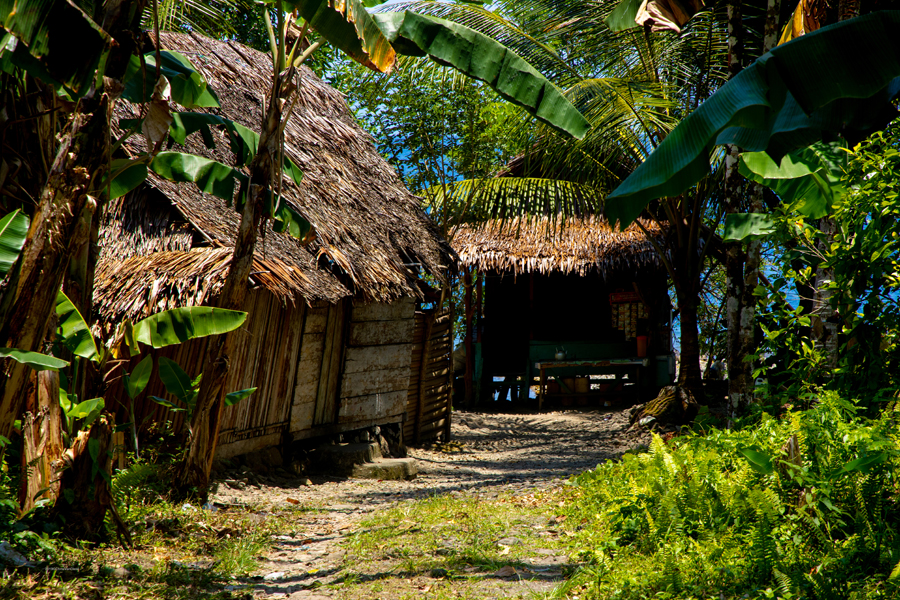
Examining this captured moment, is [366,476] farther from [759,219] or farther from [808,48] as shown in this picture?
[808,48]

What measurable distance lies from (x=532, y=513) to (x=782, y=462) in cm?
208

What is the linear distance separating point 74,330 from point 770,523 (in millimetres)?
3585

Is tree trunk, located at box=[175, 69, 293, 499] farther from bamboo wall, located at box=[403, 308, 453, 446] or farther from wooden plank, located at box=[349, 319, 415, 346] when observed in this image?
bamboo wall, located at box=[403, 308, 453, 446]

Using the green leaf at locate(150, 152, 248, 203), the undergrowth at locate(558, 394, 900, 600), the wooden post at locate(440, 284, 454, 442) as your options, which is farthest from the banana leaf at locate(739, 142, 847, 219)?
the wooden post at locate(440, 284, 454, 442)

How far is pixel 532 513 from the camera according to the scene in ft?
16.6

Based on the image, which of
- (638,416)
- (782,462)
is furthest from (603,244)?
(782,462)

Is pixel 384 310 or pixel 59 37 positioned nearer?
pixel 59 37

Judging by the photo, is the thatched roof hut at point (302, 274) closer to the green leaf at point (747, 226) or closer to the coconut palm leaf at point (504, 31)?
the coconut palm leaf at point (504, 31)

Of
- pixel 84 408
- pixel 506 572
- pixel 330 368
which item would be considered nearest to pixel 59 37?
pixel 84 408

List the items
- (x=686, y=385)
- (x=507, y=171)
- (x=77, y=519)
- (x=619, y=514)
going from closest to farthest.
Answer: (x=77, y=519) < (x=619, y=514) < (x=686, y=385) < (x=507, y=171)

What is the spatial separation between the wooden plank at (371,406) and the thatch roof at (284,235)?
137 centimetres

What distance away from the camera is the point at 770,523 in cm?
319

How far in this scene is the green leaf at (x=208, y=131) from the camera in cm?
443

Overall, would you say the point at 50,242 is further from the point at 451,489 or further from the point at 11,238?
the point at 451,489
